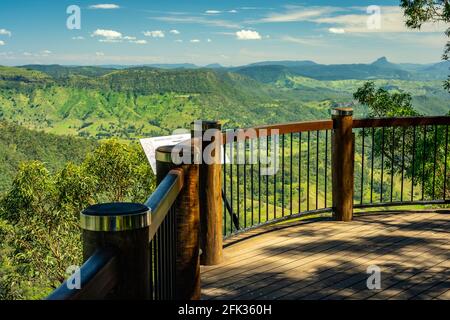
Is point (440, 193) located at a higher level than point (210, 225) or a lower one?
lower

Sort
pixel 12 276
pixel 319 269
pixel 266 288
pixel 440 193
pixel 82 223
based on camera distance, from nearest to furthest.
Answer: pixel 82 223
pixel 266 288
pixel 319 269
pixel 440 193
pixel 12 276

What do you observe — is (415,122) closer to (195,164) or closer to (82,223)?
(195,164)

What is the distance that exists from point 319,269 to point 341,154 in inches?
72.3

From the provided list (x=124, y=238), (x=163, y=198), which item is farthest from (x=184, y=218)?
(x=124, y=238)

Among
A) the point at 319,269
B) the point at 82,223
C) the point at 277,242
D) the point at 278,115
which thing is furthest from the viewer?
the point at 278,115

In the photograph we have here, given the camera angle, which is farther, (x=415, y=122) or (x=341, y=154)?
(x=415, y=122)

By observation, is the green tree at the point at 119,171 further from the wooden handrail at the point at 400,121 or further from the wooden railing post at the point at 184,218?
the wooden railing post at the point at 184,218

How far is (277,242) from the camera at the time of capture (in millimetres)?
5195

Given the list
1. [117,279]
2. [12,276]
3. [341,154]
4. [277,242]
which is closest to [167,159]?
[117,279]

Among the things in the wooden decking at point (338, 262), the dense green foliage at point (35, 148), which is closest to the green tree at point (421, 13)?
the wooden decking at point (338, 262)

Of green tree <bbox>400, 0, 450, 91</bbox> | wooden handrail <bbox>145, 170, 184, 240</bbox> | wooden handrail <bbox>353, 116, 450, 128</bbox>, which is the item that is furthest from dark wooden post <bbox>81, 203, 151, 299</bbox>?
green tree <bbox>400, 0, 450, 91</bbox>

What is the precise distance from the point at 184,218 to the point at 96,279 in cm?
189

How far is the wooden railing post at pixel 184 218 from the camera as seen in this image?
123 inches

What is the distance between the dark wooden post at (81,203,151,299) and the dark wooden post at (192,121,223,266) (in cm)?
281
